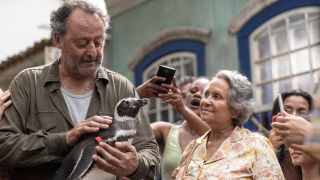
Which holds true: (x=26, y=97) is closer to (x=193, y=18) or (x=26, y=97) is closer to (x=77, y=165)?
(x=77, y=165)

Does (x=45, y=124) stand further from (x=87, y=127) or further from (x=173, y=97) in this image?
(x=173, y=97)

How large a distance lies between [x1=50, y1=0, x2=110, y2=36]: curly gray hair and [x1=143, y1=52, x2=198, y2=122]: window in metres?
6.05

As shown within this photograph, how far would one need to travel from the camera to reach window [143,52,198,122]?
362 inches

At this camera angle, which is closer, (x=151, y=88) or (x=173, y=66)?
Answer: (x=151, y=88)

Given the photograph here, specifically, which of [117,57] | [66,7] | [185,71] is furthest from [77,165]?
[117,57]

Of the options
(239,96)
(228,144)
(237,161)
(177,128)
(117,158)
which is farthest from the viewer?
(177,128)

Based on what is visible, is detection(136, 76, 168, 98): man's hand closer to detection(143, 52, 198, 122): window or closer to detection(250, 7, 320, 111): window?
detection(250, 7, 320, 111): window

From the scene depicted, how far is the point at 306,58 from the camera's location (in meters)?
7.42

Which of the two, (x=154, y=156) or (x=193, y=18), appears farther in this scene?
(x=193, y=18)

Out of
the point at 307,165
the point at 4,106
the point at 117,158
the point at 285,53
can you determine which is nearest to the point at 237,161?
the point at 307,165

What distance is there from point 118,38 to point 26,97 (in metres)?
8.19

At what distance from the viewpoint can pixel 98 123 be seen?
260 centimetres

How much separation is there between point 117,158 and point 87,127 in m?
0.20

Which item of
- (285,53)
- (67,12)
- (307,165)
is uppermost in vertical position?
(285,53)
